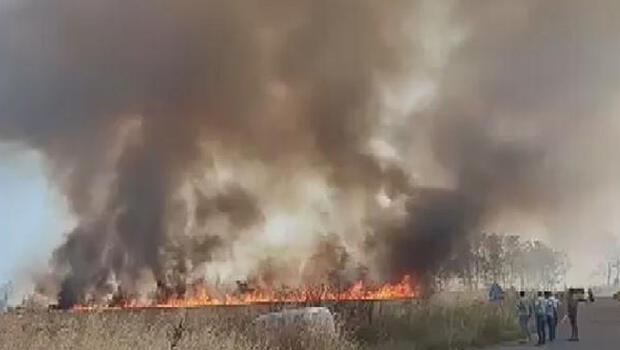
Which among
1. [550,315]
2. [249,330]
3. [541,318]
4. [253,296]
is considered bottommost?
[249,330]

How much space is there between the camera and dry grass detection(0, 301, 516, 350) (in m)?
12.6

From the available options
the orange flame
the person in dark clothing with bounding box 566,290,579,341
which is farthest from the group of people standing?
the orange flame

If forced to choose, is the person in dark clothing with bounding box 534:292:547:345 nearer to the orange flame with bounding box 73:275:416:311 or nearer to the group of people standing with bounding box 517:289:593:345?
the group of people standing with bounding box 517:289:593:345

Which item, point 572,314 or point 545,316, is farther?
point 572,314

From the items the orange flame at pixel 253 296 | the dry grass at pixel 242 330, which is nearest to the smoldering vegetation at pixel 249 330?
the dry grass at pixel 242 330

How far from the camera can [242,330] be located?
16812 mm

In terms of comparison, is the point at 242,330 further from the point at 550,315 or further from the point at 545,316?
the point at 550,315

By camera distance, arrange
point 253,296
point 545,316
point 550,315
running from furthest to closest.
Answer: point 253,296, point 550,315, point 545,316

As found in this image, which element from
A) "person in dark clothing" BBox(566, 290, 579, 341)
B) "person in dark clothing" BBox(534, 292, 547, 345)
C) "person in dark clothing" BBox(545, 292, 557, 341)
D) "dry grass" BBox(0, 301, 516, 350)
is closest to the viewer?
"dry grass" BBox(0, 301, 516, 350)

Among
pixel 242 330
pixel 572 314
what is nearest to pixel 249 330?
pixel 242 330

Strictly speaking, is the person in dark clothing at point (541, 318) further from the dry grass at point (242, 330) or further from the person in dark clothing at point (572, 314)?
the dry grass at point (242, 330)

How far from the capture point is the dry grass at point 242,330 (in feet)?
41.3

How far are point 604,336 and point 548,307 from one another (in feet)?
6.32

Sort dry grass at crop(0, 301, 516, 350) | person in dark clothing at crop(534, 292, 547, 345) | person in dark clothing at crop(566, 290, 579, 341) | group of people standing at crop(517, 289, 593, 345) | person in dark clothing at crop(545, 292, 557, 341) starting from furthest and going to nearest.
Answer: person in dark clothing at crop(566, 290, 579, 341)
person in dark clothing at crop(545, 292, 557, 341)
group of people standing at crop(517, 289, 593, 345)
person in dark clothing at crop(534, 292, 547, 345)
dry grass at crop(0, 301, 516, 350)
